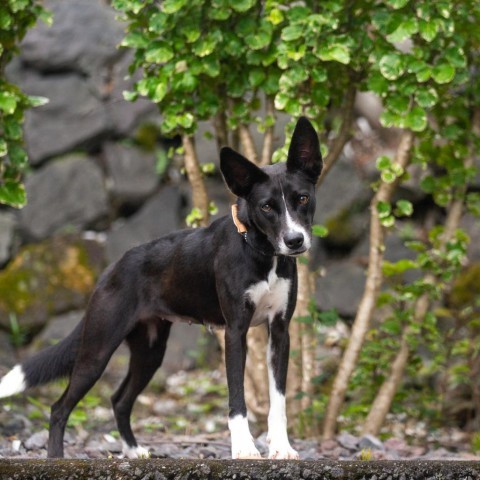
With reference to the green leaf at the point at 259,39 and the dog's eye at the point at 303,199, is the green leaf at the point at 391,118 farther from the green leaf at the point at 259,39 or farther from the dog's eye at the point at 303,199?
the dog's eye at the point at 303,199

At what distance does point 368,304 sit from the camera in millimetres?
6133

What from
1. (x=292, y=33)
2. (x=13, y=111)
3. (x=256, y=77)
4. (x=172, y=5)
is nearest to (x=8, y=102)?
(x=13, y=111)

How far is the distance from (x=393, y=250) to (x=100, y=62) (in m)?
3.97

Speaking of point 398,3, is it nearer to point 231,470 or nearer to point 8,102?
point 8,102

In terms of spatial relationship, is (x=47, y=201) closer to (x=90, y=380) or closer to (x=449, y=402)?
(x=449, y=402)

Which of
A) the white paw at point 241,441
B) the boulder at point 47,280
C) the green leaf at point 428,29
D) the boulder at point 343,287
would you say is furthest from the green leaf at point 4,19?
the boulder at point 343,287

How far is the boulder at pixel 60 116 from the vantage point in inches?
416

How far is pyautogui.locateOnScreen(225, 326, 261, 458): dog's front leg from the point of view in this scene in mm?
4020

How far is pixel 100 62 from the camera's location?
35.6 ft

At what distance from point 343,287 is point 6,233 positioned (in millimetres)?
3647

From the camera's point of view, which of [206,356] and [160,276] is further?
[206,356]

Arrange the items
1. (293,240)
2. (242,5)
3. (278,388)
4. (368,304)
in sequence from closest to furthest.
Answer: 1. (293,240)
2. (278,388)
3. (242,5)
4. (368,304)

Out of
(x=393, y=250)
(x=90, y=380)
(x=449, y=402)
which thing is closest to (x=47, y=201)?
(x=393, y=250)

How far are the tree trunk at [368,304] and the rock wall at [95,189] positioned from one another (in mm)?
3377
